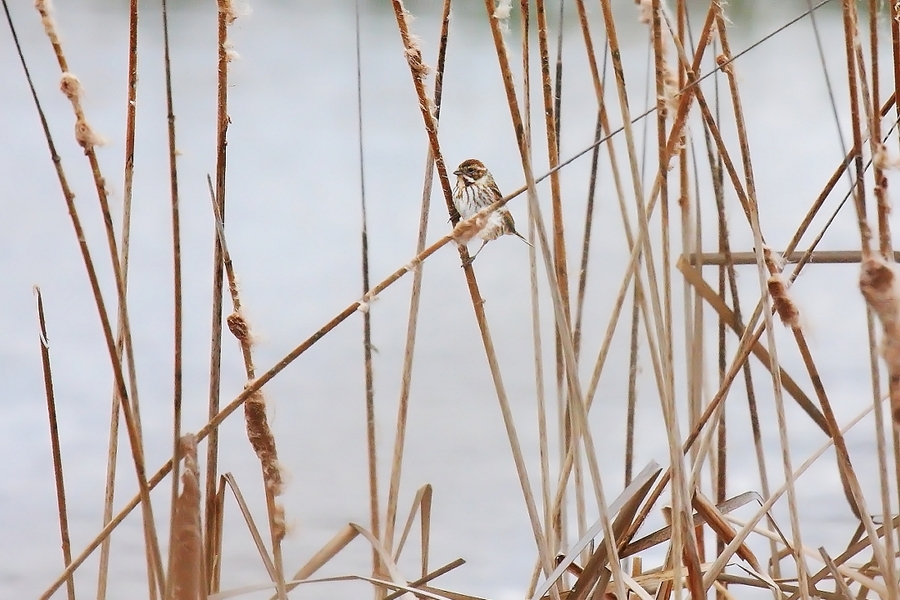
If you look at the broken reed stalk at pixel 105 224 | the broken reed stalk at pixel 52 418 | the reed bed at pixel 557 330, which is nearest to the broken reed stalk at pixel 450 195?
the reed bed at pixel 557 330

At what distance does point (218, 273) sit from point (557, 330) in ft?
1.31

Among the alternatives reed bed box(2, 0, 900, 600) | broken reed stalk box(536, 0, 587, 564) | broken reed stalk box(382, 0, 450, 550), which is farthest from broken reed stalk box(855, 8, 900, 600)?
broken reed stalk box(382, 0, 450, 550)

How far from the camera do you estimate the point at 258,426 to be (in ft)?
1.95

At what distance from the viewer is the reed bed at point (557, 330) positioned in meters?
0.60

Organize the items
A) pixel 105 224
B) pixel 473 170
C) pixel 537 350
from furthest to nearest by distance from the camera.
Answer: pixel 473 170
pixel 537 350
pixel 105 224

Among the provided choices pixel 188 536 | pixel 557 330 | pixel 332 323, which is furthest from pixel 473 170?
pixel 188 536

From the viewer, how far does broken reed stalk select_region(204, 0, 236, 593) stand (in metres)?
0.60

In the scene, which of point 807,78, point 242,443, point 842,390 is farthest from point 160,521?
point 807,78

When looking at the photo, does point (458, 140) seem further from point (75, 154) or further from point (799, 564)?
point (799, 564)

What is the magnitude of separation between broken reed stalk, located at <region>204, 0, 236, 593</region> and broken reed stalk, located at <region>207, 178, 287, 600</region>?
0.02 m

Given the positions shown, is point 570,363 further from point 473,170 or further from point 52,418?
point 473,170

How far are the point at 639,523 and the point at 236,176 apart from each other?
1868mm

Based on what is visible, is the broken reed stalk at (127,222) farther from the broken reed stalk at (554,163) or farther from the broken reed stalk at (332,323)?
the broken reed stalk at (554,163)

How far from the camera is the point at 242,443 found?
5.82 feet
